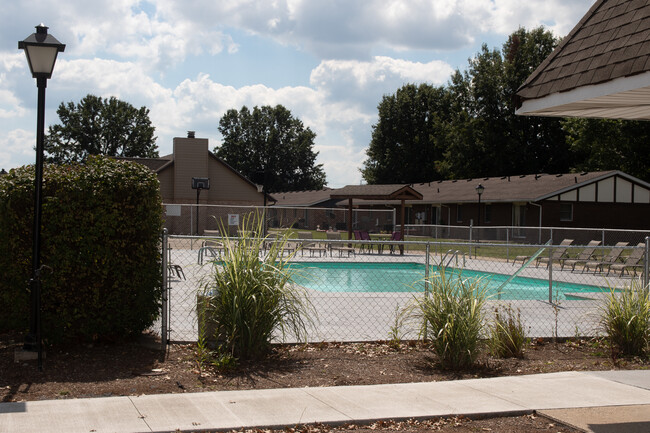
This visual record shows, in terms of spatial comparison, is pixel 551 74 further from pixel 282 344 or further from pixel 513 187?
pixel 513 187

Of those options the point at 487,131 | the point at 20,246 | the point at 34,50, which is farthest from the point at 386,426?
the point at 487,131

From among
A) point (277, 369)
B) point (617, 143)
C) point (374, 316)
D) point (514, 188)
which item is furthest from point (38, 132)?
point (617, 143)

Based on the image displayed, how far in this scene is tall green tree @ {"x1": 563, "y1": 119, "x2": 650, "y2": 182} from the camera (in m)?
44.9

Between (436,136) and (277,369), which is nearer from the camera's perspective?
(277,369)

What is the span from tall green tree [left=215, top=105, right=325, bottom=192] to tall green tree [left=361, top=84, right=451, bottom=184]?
2569cm

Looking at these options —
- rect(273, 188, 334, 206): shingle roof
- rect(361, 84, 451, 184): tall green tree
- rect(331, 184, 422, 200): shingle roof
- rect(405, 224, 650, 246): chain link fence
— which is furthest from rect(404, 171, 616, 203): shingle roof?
rect(361, 84, 451, 184): tall green tree

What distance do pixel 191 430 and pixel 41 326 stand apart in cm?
323

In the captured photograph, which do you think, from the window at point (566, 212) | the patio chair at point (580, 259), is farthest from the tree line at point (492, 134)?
the patio chair at point (580, 259)

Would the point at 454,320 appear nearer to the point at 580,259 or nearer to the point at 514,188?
the point at 580,259

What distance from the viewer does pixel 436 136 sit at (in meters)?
65.9

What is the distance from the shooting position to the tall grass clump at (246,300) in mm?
7457

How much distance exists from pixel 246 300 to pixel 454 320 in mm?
2355

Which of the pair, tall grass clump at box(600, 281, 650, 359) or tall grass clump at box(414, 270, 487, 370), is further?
tall grass clump at box(600, 281, 650, 359)

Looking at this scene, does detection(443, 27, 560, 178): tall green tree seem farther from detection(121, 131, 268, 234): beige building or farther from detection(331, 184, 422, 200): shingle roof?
detection(331, 184, 422, 200): shingle roof
